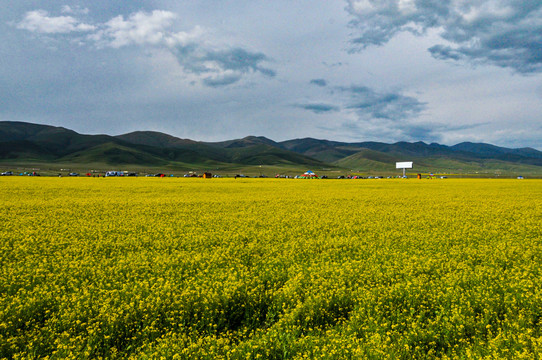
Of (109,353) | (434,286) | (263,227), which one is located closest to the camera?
(109,353)

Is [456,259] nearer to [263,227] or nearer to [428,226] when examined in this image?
[428,226]

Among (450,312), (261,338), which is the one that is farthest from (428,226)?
(261,338)

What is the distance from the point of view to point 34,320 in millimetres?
6918

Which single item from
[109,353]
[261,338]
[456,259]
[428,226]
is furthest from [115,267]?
[428,226]

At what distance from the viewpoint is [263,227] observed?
1820cm

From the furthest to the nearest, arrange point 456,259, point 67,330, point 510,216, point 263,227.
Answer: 1. point 510,216
2. point 263,227
3. point 456,259
4. point 67,330

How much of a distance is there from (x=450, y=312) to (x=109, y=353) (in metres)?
7.14

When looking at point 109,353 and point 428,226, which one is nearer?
point 109,353

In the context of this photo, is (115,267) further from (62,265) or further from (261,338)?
(261,338)

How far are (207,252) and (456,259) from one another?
909cm

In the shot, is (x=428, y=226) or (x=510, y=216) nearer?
(x=428, y=226)

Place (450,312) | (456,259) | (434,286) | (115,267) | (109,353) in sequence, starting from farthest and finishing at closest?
(456,259), (115,267), (434,286), (450,312), (109,353)

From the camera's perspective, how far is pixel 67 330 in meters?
6.70

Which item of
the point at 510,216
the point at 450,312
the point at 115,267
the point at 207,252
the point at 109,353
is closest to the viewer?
the point at 109,353
